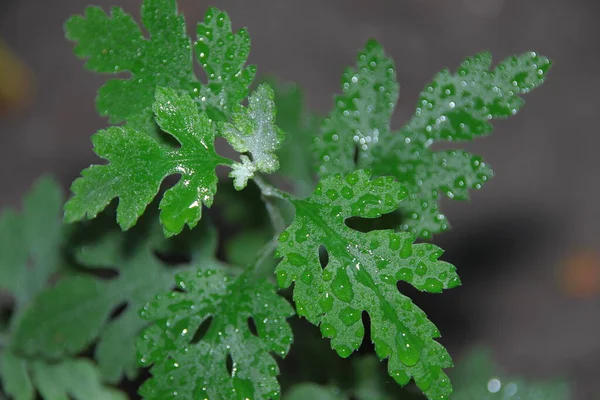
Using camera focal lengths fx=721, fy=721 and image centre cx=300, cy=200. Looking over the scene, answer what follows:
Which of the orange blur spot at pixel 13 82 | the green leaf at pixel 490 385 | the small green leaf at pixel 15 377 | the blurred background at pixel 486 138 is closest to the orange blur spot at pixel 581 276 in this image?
the blurred background at pixel 486 138

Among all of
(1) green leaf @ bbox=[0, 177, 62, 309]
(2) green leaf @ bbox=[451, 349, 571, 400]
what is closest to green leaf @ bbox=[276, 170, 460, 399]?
(2) green leaf @ bbox=[451, 349, 571, 400]

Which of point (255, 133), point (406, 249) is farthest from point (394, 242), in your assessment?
point (255, 133)

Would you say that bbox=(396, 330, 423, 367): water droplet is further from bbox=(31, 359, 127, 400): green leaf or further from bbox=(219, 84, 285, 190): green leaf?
bbox=(31, 359, 127, 400): green leaf

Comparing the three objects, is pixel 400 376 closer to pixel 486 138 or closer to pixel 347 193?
pixel 347 193

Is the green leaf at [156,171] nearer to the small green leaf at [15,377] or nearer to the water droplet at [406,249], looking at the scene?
the water droplet at [406,249]

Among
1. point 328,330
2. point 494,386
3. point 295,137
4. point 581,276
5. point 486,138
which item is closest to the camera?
point 328,330
